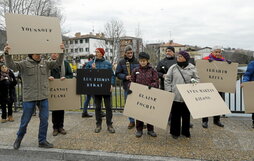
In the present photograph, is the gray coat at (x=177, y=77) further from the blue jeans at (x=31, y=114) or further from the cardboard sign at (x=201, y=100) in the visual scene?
the blue jeans at (x=31, y=114)

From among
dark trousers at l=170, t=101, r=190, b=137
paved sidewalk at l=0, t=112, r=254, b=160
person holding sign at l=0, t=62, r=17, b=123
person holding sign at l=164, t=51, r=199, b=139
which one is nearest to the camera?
paved sidewalk at l=0, t=112, r=254, b=160

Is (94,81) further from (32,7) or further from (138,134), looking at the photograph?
(32,7)

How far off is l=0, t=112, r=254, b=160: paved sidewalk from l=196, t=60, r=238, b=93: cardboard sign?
102cm

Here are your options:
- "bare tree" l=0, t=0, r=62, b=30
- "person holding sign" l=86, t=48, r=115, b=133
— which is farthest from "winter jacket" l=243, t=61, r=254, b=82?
"bare tree" l=0, t=0, r=62, b=30

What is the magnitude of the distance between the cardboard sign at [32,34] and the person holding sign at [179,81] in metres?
2.23

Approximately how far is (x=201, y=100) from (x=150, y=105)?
3.13ft

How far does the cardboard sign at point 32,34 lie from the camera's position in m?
3.60

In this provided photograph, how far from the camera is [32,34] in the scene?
3.80 metres

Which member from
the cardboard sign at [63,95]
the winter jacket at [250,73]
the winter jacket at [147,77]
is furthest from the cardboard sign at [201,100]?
the cardboard sign at [63,95]

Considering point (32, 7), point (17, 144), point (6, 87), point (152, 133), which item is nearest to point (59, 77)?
point (17, 144)

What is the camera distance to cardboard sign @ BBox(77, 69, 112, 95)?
4.83 metres

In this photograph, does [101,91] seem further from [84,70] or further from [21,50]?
[21,50]

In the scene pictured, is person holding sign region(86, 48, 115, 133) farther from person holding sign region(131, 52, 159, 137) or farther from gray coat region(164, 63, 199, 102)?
gray coat region(164, 63, 199, 102)

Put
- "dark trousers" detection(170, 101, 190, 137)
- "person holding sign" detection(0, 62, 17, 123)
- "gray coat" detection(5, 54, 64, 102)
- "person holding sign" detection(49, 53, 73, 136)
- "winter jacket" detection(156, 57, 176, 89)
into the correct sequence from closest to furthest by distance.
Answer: "gray coat" detection(5, 54, 64, 102)
"dark trousers" detection(170, 101, 190, 137)
"person holding sign" detection(49, 53, 73, 136)
"winter jacket" detection(156, 57, 176, 89)
"person holding sign" detection(0, 62, 17, 123)
